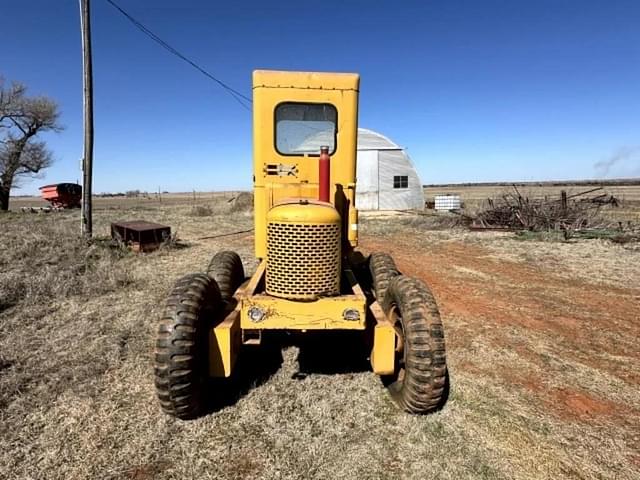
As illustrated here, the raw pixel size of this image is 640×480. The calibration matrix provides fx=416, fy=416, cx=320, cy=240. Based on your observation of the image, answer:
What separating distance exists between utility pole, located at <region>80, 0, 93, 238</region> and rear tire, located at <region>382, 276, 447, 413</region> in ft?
33.2

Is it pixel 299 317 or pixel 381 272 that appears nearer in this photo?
pixel 299 317

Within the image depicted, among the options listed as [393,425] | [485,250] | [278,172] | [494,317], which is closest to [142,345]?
[278,172]

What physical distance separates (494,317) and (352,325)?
145 inches

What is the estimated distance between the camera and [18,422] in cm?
333

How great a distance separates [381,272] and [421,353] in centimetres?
233

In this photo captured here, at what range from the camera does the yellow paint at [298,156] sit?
4277 mm

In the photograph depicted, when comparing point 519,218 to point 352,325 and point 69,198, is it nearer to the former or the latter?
point 352,325

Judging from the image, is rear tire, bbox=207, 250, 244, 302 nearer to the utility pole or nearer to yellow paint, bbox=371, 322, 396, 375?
yellow paint, bbox=371, 322, 396, 375

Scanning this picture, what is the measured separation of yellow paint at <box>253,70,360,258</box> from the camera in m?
4.28

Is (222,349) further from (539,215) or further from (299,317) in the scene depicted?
(539,215)

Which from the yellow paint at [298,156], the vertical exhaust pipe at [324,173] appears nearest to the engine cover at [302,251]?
the vertical exhaust pipe at [324,173]

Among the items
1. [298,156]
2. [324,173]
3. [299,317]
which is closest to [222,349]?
[299,317]

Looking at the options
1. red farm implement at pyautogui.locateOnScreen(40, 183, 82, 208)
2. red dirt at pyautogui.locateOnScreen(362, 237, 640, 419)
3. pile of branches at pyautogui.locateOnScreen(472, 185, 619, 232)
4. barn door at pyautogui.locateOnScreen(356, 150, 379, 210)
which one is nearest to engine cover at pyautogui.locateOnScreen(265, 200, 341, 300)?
red dirt at pyautogui.locateOnScreen(362, 237, 640, 419)

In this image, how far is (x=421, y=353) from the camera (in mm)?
3273
